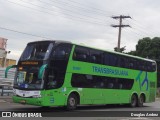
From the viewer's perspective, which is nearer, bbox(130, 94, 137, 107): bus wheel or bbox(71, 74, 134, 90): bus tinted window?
bbox(71, 74, 134, 90): bus tinted window

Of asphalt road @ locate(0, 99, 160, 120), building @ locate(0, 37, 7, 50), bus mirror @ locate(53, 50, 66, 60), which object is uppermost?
building @ locate(0, 37, 7, 50)

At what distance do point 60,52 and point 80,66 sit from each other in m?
1.93

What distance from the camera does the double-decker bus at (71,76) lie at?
1881cm

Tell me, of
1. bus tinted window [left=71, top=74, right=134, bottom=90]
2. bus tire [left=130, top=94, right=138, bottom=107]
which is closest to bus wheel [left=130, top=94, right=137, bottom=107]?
bus tire [left=130, top=94, right=138, bottom=107]

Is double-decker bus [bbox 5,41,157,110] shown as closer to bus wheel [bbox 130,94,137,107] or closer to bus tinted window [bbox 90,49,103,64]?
bus tinted window [bbox 90,49,103,64]

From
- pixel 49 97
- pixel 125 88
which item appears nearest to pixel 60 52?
pixel 49 97

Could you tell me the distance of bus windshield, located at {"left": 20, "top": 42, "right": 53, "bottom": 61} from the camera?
1913 centimetres

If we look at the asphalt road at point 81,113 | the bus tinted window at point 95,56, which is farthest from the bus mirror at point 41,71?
the bus tinted window at point 95,56

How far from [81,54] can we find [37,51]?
9.13 feet

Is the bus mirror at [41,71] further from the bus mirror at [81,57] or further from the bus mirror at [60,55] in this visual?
the bus mirror at [81,57]

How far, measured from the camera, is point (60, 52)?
19.6 meters

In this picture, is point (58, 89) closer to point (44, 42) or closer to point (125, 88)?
point (44, 42)

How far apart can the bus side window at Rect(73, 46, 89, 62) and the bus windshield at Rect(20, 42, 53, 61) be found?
6.25 feet

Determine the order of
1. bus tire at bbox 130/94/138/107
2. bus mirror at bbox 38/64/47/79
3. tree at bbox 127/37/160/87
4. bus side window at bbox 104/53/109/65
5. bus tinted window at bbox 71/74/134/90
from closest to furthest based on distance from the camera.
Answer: bus mirror at bbox 38/64/47/79, bus tinted window at bbox 71/74/134/90, bus side window at bbox 104/53/109/65, bus tire at bbox 130/94/138/107, tree at bbox 127/37/160/87
